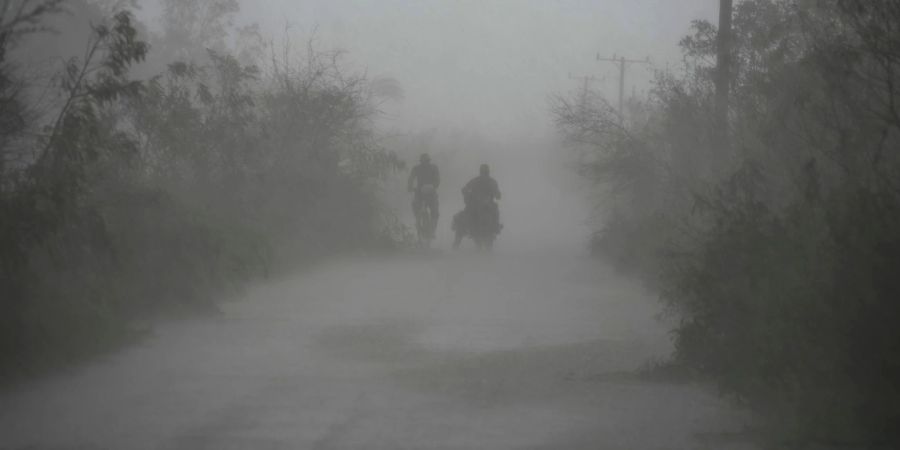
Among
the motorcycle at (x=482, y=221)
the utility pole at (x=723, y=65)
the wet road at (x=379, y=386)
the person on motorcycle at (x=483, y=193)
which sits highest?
the utility pole at (x=723, y=65)

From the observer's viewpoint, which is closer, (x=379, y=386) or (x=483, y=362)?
(x=379, y=386)

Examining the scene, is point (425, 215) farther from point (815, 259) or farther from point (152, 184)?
point (815, 259)

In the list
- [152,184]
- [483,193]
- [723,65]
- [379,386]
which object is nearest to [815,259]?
[379,386]

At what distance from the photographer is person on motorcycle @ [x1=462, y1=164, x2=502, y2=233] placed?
23.5 meters

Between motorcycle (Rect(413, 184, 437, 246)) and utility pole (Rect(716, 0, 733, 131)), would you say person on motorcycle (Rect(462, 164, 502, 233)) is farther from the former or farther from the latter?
utility pole (Rect(716, 0, 733, 131))

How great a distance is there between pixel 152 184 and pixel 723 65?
9.03m

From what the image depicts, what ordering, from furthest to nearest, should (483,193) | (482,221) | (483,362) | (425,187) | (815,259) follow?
(425,187), (483,193), (482,221), (483,362), (815,259)

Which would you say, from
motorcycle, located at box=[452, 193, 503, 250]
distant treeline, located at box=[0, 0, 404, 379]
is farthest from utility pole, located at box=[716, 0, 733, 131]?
distant treeline, located at box=[0, 0, 404, 379]

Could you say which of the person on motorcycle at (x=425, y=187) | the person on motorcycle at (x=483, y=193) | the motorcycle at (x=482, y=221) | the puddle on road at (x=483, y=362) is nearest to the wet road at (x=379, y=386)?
the puddle on road at (x=483, y=362)

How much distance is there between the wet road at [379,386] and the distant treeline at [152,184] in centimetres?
60

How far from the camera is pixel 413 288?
51.5 ft

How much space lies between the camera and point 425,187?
947 inches

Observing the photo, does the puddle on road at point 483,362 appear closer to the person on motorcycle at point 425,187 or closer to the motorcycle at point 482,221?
the motorcycle at point 482,221

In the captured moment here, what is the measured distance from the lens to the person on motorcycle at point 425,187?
78.7 feet
